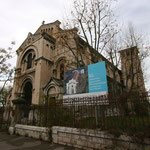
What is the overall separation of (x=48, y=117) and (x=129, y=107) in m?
4.77

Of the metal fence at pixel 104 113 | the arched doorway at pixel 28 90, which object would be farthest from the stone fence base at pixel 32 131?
the arched doorway at pixel 28 90

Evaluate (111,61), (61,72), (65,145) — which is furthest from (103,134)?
(61,72)

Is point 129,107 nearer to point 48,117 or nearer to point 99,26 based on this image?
point 48,117

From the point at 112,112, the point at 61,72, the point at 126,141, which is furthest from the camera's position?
the point at 61,72

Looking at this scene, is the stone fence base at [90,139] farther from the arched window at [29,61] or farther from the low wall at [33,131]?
the arched window at [29,61]

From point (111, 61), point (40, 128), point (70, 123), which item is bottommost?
point (40, 128)

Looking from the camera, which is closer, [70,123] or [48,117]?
[70,123]

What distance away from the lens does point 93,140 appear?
503cm

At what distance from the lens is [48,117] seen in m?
7.29

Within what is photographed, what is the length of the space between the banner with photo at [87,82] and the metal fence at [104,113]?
2.85m

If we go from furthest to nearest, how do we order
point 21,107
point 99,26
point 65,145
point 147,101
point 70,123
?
point 99,26 → point 21,107 → point 70,123 → point 65,145 → point 147,101

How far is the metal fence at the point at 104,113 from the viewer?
479 cm

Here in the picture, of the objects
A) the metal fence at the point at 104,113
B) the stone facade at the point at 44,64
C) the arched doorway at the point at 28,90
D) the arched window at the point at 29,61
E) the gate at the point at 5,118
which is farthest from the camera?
the arched window at the point at 29,61

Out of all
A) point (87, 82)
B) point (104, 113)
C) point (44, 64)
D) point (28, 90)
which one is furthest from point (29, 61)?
point (104, 113)
